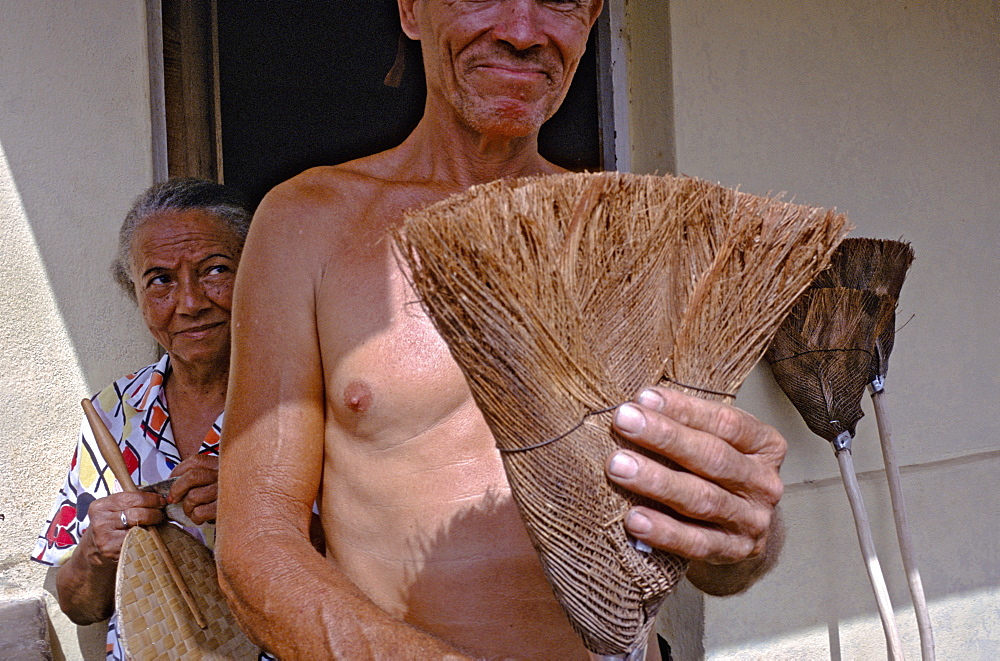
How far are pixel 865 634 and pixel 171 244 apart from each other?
278 centimetres

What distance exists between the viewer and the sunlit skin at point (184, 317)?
222 centimetres

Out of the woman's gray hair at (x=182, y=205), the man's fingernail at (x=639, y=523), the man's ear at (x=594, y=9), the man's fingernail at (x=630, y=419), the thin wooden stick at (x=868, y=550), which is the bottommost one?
the thin wooden stick at (x=868, y=550)

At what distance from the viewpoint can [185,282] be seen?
2.26 meters

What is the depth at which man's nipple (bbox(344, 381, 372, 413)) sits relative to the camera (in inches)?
55.4

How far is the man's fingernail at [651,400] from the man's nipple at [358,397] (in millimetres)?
591

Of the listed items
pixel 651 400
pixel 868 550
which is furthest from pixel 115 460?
pixel 868 550

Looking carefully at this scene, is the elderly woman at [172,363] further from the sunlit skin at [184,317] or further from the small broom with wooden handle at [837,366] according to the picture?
the small broom with wooden handle at [837,366]

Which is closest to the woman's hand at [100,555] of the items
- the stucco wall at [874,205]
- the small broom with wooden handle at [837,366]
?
the stucco wall at [874,205]

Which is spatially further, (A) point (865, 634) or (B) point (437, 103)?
(A) point (865, 634)

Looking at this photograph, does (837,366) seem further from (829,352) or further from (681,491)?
(681,491)

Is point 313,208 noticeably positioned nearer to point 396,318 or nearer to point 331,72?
point 396,318

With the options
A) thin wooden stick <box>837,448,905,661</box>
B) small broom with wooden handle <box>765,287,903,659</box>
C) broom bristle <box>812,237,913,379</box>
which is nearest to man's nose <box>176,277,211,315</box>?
small broom with wooden handle <box>765,287,903,659</box>

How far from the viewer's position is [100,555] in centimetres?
203

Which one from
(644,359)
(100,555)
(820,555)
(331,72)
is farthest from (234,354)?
(331,72)
